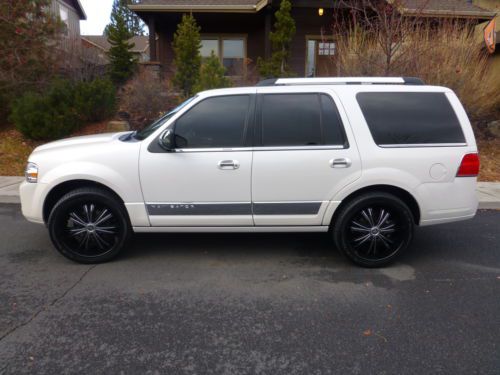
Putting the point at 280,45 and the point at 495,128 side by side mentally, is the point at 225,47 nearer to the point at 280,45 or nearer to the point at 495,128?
the point at 280,45

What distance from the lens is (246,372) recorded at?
2615 millimetres

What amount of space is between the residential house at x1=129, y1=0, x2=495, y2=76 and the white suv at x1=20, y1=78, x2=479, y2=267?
37.6 feet

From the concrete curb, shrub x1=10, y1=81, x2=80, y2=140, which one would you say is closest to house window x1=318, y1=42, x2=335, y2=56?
the concrete curb

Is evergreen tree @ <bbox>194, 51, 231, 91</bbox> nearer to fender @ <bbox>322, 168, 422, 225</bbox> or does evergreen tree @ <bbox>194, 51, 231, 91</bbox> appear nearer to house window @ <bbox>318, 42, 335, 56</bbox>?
fender @ <bbox>322, 168, 422, 225</bbox>

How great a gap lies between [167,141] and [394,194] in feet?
7.95

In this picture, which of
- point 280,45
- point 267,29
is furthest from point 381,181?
point 267,29

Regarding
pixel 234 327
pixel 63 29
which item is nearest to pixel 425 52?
pixel 234 327

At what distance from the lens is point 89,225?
4164mm

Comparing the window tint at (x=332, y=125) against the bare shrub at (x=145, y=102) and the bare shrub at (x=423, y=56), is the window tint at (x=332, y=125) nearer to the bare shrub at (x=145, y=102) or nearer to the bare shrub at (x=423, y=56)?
the bare shrub at (x=423, y=56)

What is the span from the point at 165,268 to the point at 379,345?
2277mm

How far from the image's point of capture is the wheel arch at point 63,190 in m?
4.13

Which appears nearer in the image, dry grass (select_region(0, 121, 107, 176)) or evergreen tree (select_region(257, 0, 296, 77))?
dry grass (select_region(0, 121, 107, 176))

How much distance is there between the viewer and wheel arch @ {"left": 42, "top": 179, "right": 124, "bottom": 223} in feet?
13.5

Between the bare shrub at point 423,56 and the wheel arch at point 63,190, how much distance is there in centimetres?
758
